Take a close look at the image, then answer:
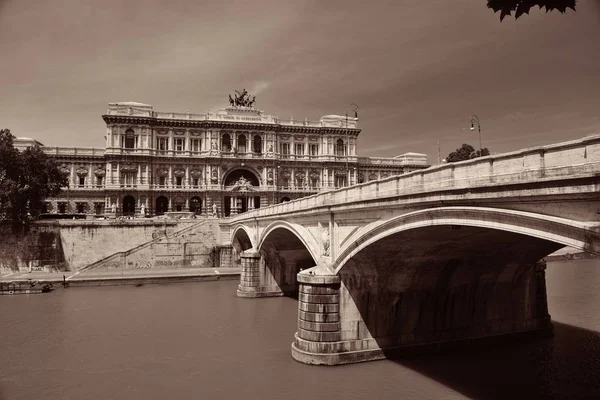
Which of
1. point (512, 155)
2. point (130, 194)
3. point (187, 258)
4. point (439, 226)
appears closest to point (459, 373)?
point (439, 226)

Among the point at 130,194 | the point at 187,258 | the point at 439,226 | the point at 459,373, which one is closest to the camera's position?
the point at 439,226

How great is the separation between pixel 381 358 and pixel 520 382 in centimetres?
537

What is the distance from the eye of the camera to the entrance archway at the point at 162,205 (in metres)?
66.6

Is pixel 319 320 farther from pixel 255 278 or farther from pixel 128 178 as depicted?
pixel 128 178

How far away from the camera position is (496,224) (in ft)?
35.9

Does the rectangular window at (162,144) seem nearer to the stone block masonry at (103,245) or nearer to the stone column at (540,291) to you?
the stone block masonry at (103,245)

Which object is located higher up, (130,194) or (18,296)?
(130,194)

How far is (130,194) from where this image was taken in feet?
212

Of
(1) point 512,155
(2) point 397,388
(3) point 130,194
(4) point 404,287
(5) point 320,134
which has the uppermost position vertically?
(5) point 320,134

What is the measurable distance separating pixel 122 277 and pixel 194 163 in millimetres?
29772

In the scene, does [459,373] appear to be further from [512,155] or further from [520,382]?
[512,155]

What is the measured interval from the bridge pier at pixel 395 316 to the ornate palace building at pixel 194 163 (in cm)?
4695

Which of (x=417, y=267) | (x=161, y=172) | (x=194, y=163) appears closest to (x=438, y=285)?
(x=417, y=267)

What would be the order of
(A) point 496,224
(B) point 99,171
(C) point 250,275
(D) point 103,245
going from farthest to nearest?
(B) point 99,171 → (D) point 103,245 → (C) point 250,275 → (A) point 496,224
